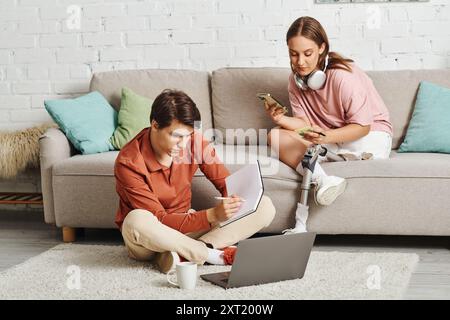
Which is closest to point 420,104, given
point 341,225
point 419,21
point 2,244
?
point 419,21

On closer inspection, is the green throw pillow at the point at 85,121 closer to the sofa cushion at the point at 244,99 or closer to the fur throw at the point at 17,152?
the fur throw at the point at 17,152

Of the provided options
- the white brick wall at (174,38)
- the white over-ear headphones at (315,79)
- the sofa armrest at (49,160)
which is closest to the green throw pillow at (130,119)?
the sofa armrest at (49,160)

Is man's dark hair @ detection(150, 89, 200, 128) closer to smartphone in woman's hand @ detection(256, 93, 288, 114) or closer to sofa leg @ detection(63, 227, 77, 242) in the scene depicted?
smartphone in woman's hand @ detection(256, 93, 288, 114)

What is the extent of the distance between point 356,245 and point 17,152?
175cm

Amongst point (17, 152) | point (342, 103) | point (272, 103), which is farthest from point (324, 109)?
point (17, 152)

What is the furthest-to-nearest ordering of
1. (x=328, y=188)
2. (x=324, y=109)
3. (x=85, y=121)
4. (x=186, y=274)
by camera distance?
(x=85, y=121), (x=324, y=109), (x=328, y=188), (x=186, y=274)

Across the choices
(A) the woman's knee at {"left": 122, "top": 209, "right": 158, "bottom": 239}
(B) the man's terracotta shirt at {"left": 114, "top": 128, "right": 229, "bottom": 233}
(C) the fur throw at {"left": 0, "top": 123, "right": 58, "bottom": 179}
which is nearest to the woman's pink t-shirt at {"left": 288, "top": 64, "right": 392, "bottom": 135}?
(B) the man's terracotta shirt at {"left": 114, "top": 128, "right": 229, "bottom": 233}

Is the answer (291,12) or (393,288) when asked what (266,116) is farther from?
(393,288)

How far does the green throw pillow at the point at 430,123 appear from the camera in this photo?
3.04m

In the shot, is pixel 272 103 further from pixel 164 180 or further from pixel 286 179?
pixel 164 180

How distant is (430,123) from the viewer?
3082 mm

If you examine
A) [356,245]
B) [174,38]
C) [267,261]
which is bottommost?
[356,245]

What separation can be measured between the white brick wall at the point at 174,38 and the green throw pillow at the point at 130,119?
522 mm

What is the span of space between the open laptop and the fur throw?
4.99 feet
